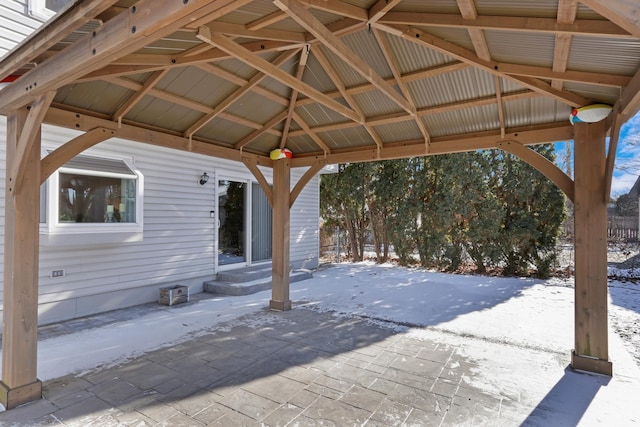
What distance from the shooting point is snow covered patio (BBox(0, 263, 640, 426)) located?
8.55 feet

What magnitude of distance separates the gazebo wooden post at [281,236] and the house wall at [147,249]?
2.10m

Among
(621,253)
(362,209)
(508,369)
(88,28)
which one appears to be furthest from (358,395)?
(621,253)

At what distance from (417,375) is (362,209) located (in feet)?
28.1

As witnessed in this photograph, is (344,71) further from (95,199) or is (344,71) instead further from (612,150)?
(95,199)

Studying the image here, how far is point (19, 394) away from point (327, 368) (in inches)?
100

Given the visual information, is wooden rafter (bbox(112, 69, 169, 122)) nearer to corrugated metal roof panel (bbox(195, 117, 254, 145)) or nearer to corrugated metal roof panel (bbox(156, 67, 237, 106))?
corrugated metal roof panel (bbox(156, 67, 237, 106))

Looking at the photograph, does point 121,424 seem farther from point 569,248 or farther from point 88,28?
point 569,248

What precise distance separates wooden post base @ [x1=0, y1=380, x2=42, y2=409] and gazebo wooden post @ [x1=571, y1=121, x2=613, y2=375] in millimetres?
4871

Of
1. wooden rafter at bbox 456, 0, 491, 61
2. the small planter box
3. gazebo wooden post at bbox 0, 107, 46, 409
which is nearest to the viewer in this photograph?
wooden rafter at bbox 456, 0, 491, 61

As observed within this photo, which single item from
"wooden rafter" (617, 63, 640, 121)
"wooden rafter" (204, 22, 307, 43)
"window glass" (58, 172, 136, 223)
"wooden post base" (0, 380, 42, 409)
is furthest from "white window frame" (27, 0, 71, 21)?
"wooden rafter" (617, 63, 640, 121)

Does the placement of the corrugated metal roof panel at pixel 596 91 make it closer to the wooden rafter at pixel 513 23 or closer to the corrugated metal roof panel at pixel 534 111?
the corrugated metal roof panel at pixel 534 111

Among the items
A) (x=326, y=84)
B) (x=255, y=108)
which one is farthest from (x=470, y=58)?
(x=255, y=108)

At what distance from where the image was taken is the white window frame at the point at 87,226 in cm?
430

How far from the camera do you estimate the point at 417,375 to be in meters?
3.24
